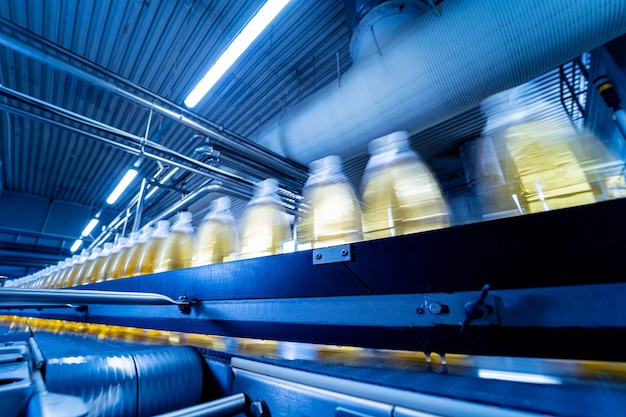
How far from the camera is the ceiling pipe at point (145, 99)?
1.32m

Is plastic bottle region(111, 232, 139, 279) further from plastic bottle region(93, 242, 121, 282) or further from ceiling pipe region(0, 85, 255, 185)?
ceiling pipe region(0, 85, 255, 185)

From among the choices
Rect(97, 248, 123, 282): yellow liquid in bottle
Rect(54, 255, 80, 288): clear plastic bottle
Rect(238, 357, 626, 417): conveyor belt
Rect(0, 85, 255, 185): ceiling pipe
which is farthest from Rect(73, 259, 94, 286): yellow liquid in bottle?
Rect(238, 357, 626, 417): conveyor belt

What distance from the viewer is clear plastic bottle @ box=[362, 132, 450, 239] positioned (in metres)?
0.56

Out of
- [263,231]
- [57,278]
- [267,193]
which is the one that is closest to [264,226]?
[263,231]

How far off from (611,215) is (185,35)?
232cm

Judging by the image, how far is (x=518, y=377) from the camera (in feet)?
1.22

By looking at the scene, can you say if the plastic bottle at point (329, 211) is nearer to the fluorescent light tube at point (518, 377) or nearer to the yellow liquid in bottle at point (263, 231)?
the yellow liquid in bottle at point (263, 231)

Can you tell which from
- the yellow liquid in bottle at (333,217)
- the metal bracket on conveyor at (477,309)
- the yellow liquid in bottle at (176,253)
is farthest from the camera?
the yellow liquid in bottle at (176,253)

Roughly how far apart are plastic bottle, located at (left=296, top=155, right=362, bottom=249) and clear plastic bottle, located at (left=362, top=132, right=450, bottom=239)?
0.13 ft

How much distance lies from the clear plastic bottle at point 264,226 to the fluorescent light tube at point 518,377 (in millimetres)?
554

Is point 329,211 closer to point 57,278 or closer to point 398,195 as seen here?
point 398,195

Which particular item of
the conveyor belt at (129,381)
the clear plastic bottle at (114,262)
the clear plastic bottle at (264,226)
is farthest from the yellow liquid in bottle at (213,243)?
the clear plastic bottle at (114,262)

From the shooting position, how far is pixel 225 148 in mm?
1934

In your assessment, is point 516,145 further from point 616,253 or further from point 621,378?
point 621,378
